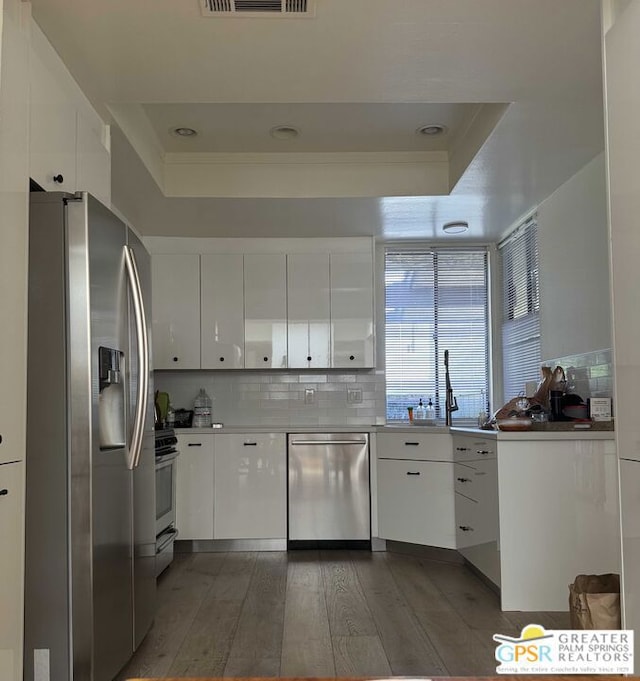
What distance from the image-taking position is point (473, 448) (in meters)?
4.08

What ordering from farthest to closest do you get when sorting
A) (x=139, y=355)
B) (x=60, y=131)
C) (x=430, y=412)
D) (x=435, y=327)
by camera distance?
(x=435, y=327)
(x=430, y=412)
(x=139, y=355)
(x=60, y=131)

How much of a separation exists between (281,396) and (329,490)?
1040mm

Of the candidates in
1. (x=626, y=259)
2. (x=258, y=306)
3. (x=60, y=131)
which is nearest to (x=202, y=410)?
(x=258, y=306)

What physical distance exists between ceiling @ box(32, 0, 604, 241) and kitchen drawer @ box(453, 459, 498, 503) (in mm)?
1681

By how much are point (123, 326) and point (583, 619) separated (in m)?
2.01

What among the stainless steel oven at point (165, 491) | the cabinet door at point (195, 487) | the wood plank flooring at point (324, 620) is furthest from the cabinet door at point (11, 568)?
the cabinet door at point (195, 487)

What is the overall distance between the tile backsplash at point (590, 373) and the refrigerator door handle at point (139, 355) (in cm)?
237

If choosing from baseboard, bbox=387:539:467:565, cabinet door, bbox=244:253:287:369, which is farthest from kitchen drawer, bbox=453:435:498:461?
cabinet door, bbox=244:253:287:369

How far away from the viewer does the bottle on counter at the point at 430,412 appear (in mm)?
5809

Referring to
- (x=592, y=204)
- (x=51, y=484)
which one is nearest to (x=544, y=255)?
(x=592, y=204)

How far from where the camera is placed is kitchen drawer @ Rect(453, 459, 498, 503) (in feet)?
11.9

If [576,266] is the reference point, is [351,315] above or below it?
below

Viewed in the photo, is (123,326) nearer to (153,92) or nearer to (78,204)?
(78,204)

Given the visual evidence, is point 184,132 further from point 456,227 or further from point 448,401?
point 448,401
